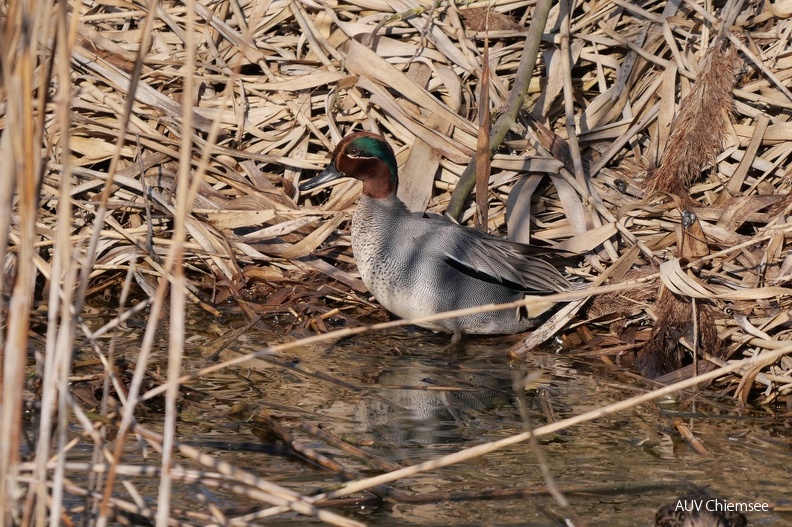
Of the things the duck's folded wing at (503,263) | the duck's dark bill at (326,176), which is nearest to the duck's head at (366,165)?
the duck's dark bill at (326,176)

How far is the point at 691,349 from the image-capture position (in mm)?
3965

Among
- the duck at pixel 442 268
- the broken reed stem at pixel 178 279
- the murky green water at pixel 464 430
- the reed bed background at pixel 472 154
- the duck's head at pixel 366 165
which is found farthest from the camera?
the duck's head at pixel 366 165

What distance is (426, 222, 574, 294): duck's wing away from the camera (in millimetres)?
4609

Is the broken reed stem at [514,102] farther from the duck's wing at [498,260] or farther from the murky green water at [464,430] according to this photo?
the murky green water at [464,430]

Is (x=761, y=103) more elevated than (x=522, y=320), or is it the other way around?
(x=761, y=103)

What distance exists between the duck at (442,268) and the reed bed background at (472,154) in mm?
199

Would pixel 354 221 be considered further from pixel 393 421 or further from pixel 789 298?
pixel 789 298

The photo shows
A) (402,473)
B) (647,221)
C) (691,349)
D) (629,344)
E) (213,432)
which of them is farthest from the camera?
(647,221)

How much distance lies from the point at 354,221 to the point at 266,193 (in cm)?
59

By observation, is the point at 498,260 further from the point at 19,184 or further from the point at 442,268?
the point at 19,184

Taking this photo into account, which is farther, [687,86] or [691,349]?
[687,86]

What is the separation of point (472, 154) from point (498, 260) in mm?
698

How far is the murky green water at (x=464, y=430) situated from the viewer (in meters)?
2.74

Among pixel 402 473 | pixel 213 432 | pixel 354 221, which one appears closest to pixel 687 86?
pixel 354 221
